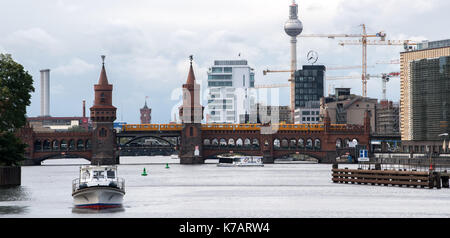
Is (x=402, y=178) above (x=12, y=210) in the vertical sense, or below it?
above

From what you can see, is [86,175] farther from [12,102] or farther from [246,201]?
[12,102]

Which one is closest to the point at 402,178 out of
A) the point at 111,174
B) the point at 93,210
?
the point at 111,174

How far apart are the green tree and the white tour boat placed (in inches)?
1110

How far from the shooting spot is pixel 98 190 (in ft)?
248

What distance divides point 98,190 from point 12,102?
33415mm

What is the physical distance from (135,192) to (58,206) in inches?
919

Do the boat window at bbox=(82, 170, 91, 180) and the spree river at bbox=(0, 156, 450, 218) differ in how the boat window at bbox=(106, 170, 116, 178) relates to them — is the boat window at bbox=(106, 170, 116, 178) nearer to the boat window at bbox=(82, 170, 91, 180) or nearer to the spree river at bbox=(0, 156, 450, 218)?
the boat window at bbox=(82, 170, 91, 180)

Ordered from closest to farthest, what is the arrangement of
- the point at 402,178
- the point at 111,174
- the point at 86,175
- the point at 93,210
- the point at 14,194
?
the point at 93,210, the point at 111,174, the point at 86,175, the point at 14,194, the point at 402,178

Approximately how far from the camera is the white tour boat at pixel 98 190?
7569 centimetres

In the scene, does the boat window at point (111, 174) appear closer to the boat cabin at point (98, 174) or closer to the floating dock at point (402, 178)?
the boat cabin at point (98, 174)

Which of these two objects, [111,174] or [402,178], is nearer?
[111,174]

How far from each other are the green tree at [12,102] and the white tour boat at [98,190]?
92.5 ft

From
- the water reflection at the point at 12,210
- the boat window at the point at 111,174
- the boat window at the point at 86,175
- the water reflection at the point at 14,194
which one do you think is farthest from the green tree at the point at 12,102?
the boat window at the point at 111,174
